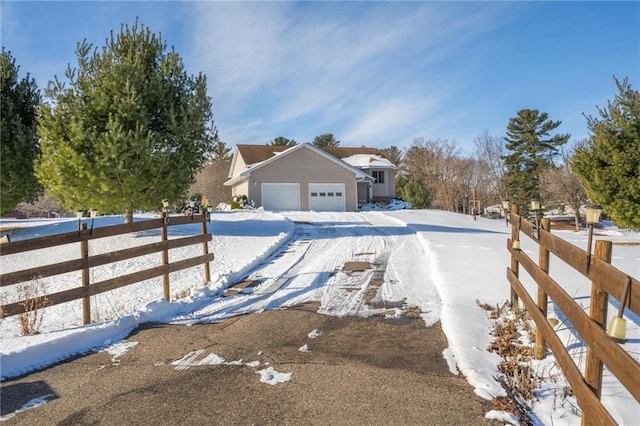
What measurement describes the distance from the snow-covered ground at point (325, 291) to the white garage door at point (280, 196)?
1242cm

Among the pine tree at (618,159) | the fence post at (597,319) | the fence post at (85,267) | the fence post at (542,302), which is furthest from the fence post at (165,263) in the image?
the pine tree at (618,159)

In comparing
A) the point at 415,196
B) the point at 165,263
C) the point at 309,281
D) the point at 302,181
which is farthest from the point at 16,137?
the point at 415,196

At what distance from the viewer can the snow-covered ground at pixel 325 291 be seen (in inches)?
151

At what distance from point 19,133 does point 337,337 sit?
14494mm

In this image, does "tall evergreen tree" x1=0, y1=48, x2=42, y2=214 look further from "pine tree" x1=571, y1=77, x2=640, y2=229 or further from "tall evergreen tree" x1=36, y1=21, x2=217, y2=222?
"pine tree" x1=571, y1=77, x2=640, y2=229

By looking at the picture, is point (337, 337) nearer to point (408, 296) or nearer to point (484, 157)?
point (408, 296)

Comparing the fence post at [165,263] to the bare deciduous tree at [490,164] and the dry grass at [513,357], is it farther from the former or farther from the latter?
the bare deciduous tree at [490,164]

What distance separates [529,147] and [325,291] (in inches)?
1488

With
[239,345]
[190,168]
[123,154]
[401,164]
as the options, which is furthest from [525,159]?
[239,345]

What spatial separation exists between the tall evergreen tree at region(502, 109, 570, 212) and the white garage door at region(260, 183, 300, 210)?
71.5ft

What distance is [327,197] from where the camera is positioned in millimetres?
27188

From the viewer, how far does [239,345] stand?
438cm

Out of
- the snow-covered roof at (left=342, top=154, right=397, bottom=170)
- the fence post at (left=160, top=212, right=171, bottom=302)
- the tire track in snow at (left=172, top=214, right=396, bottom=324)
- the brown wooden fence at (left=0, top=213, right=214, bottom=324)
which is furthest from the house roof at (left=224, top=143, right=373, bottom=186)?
the brown wooden fence at (left=0, top=213, right=214, bottom=324)

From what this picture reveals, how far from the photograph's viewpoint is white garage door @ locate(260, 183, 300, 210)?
1032 inches
